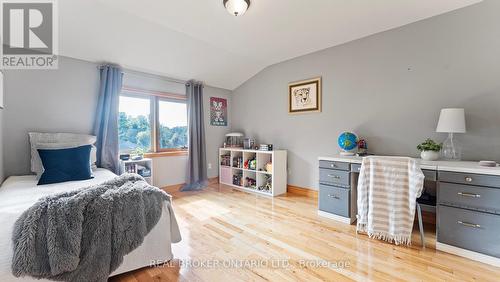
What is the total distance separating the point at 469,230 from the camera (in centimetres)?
177

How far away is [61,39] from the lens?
99.4 inches

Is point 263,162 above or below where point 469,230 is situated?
above

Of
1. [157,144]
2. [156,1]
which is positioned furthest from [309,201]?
[156,1]

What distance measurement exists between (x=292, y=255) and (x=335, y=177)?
3.71 ft

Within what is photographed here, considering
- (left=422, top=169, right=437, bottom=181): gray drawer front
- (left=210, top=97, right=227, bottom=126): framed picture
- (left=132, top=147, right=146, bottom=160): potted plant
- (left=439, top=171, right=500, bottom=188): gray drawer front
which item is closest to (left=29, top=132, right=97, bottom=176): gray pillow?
(left=132, top=147, right=146, bottom=160): potted plant

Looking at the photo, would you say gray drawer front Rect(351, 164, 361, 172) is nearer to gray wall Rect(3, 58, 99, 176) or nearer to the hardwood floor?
the hardwood floor

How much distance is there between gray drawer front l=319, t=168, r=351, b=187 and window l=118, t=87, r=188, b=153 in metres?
2.63

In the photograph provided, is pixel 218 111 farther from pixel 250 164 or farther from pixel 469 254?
pixel 469 254

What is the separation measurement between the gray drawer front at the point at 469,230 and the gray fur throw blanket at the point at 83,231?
2.49 metres

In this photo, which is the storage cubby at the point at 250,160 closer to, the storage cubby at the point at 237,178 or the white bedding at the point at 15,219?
the storage cubby at the point at 237,178

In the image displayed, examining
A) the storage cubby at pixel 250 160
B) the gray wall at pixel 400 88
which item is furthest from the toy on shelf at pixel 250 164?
the gray wall at pixel 400 88

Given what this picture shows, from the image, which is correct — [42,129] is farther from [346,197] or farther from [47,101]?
[346,197]

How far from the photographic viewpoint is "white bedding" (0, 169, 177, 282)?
1.20 metres

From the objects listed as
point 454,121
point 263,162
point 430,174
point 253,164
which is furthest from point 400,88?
point 253,164
